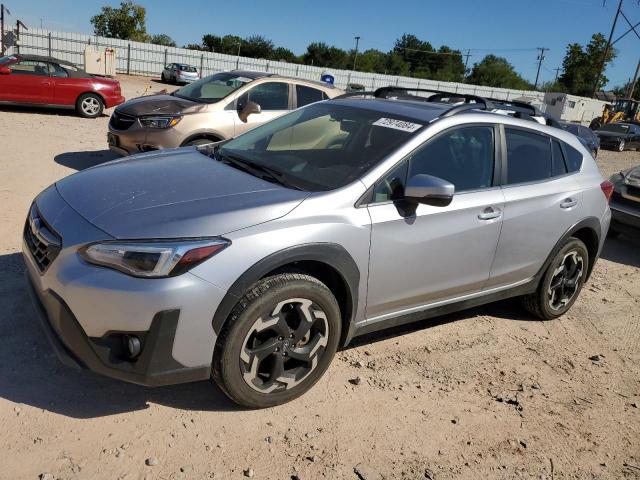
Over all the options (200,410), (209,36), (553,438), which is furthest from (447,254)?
(209,36)

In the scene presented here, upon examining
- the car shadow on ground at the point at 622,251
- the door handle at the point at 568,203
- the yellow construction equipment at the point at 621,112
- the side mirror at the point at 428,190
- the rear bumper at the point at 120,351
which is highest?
the yellow construction equipment at the point at 621,112

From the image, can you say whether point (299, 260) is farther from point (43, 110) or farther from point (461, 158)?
point (43, 110)

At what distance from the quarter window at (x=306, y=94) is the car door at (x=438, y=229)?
5194mm

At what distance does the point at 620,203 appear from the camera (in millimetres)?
7539

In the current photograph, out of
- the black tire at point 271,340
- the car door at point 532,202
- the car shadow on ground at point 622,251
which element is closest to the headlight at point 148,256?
the black tire at point 271,340

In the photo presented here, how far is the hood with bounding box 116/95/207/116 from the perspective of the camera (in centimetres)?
777

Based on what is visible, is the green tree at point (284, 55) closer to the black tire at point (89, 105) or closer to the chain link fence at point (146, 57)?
the chain link fence at point (146, 57)

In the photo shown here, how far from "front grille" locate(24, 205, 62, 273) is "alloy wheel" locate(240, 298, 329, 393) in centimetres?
105

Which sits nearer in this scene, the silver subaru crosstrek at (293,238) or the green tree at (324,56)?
the silver subaru crosstrek at (293,238)

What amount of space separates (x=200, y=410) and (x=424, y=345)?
1776 millimetres

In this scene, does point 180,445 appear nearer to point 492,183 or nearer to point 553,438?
point 553,438

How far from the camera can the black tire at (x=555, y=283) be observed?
4500mm

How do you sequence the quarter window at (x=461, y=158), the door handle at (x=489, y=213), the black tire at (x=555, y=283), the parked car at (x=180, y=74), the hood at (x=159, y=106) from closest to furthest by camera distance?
the quarter window at (x=461, y=158) → the door handle at (x=489, y=213) → the black tire at (x=555, y=283) → the hood at (x=159, y=106) → the parked car at (x=180, y=74)

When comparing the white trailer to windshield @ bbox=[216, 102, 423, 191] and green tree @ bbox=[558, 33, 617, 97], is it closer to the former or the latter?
green tree @ bbox=[558, 33, 617, 97]
